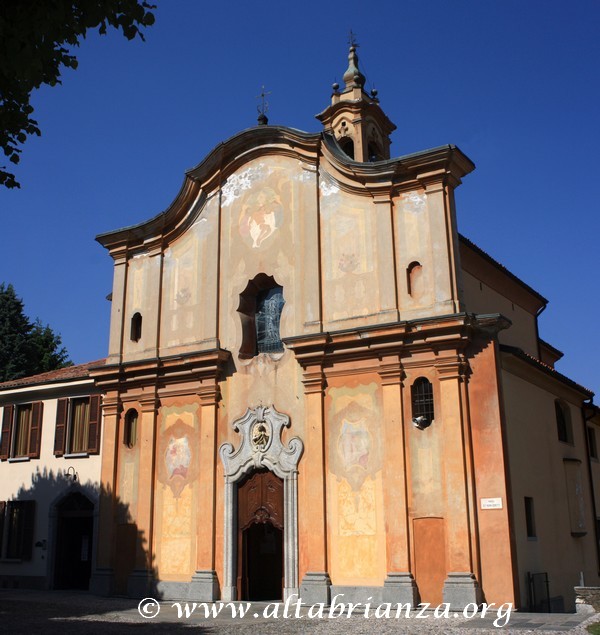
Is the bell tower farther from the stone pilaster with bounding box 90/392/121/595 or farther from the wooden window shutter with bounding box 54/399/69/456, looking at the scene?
the wooden window shutter with bounding box 54/399/69/456

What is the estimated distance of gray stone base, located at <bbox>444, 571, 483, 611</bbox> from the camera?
14984 millimetres

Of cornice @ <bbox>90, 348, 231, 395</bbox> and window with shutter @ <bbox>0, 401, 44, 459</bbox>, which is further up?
cornice @ <bbox>90, 348, 231, 395</bbox>

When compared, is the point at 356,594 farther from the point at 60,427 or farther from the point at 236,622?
the point at 60,427

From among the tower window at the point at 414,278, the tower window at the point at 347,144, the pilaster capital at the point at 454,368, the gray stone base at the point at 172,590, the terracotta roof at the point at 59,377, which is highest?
the tower window at the point at 347,144

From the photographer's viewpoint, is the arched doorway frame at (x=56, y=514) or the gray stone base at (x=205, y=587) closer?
the gray stone base at (x=205, y=587)

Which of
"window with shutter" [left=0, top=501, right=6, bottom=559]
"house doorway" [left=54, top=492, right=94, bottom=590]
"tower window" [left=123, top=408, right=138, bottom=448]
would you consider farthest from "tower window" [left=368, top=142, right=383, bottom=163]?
"window with shutter" [left=0, top=501, right=6, bottom=559]

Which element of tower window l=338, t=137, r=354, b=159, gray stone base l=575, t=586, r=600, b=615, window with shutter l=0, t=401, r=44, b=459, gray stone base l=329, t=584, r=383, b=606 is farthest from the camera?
tower window l=338, t=137, r=354, b=159

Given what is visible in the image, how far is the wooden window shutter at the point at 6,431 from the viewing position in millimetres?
23891

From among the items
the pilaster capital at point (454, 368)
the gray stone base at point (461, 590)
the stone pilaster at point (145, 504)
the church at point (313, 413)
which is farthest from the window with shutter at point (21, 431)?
the gray stone base at point (461, 590)

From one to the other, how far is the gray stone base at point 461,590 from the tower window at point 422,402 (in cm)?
320

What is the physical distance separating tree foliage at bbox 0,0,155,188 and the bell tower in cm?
1570

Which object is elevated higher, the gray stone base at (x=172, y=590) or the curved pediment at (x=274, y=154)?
the curved pediment at (x=274, y=154)

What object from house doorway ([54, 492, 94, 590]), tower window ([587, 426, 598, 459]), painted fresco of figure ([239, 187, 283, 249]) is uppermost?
painted fresco of figure ([239, 187, 283, 249])

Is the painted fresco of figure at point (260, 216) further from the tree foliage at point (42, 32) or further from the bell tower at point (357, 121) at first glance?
the tree foliage at point (42, 32)
